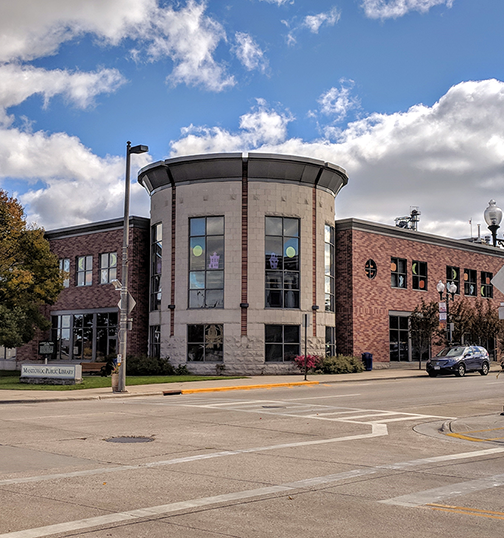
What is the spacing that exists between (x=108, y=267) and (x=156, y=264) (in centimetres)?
467

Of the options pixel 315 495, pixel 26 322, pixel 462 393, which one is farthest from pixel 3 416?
pixel 26 322

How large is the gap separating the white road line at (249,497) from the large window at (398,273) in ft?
105

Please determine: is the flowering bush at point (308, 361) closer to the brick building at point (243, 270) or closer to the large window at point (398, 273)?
the brick building at point (243, 270)

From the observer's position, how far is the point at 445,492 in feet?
24.7

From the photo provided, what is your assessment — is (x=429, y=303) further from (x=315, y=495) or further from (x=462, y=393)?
(x=315, y=495)

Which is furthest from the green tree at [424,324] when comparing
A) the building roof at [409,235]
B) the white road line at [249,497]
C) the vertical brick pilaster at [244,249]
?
the white road line at [249,497]

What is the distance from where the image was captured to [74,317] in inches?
1599

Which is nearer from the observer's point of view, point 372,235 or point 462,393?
point 462,393

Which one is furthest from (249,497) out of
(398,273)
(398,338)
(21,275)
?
(398,273)

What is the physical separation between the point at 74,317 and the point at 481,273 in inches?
1146

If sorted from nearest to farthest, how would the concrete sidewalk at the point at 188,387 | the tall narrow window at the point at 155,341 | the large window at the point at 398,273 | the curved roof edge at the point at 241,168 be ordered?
the concrete sidewalk at the point at 188,387
the curved roof edge at the point at 241,168
the tall narrow window at the point at 155,341
the large window at the point at 398,273

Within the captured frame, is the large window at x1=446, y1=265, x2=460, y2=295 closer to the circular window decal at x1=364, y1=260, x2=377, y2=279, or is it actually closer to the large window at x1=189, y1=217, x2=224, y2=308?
the circular window decal at x1=364, y1=260, x2=377, y2=279

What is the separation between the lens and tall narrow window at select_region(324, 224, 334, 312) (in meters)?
36.1

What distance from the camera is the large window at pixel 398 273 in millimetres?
40719
